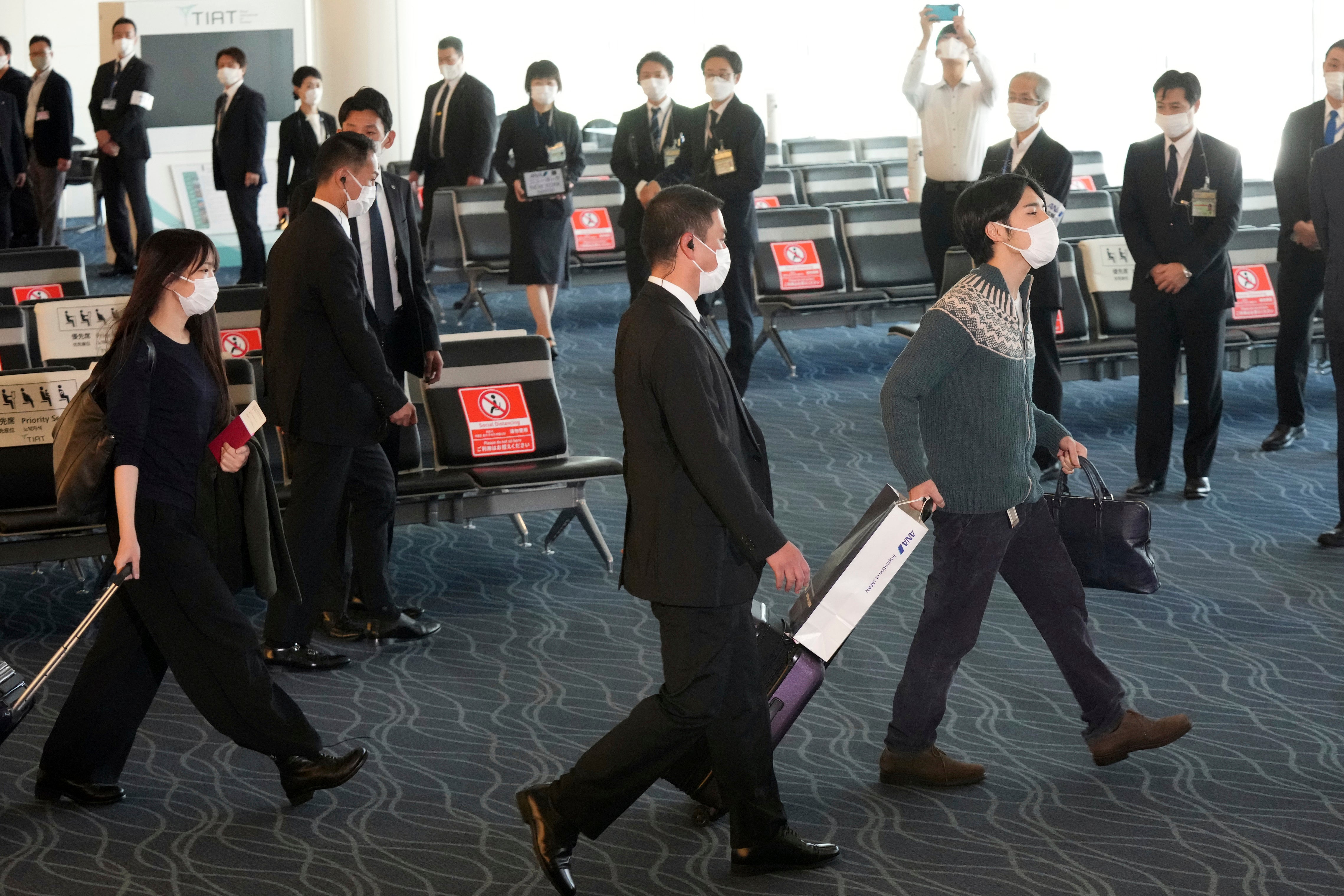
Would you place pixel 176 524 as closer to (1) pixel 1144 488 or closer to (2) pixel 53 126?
(1) pixel 1144 488

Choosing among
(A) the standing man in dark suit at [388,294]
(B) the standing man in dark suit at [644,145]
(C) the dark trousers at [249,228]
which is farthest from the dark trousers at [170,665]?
(C) the dark trousers at [249,228]

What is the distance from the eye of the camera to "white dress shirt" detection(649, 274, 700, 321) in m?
2.96

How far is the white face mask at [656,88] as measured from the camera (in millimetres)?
8922

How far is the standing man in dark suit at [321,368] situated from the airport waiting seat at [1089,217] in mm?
6548

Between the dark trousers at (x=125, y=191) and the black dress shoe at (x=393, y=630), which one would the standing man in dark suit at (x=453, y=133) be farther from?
the black dress shoe at (x=393, y=630)

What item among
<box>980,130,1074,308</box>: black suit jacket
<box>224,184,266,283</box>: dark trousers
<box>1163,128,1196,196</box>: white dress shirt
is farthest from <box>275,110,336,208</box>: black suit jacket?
<box>1163,128,1196,196</box>: white dress shirt

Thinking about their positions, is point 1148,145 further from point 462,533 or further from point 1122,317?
point 462,533

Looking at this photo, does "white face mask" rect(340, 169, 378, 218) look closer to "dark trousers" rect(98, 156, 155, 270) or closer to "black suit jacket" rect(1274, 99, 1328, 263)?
"black suit jacket" rect(1274, 99, 1328, 263)

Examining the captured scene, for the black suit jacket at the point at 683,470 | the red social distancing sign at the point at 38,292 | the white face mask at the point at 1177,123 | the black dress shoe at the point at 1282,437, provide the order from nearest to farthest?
the black suit jacket at the point at 683,470 → the white face mask at the point at 1177,123 → the black dress shoe at the point at 1282,437 → the red social distancing sign at the point at 38,292

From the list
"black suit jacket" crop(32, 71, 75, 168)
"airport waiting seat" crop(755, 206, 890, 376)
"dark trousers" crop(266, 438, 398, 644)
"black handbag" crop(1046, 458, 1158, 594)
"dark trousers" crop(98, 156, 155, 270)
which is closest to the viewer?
"black handbag" crop(1046, 458, 1158, 594)

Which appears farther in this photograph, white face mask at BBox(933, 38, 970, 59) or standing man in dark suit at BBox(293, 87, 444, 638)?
white face mask at BBox(933, 38, 970, 59)

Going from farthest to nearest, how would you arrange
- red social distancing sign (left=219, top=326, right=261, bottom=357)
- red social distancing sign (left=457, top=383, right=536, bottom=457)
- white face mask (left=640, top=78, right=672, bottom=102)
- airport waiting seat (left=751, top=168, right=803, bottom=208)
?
1. airport waiting seat (left=751, top=168, right=803, bottom=208)
2. white face mask (left=640, top=78, right=672, bottom=102)
3. red social distancing sign (left=219, top=326, right=261, bottom=357)
4. red social distancing sign (left=457, top=383, right=536, bottom=457)

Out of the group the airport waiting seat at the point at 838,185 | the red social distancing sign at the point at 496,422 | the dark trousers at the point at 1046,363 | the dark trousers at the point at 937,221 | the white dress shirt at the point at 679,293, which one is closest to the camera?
the white dress shirt at the point at 679,293

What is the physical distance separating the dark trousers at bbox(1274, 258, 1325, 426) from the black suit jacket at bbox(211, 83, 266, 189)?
6.99 m
